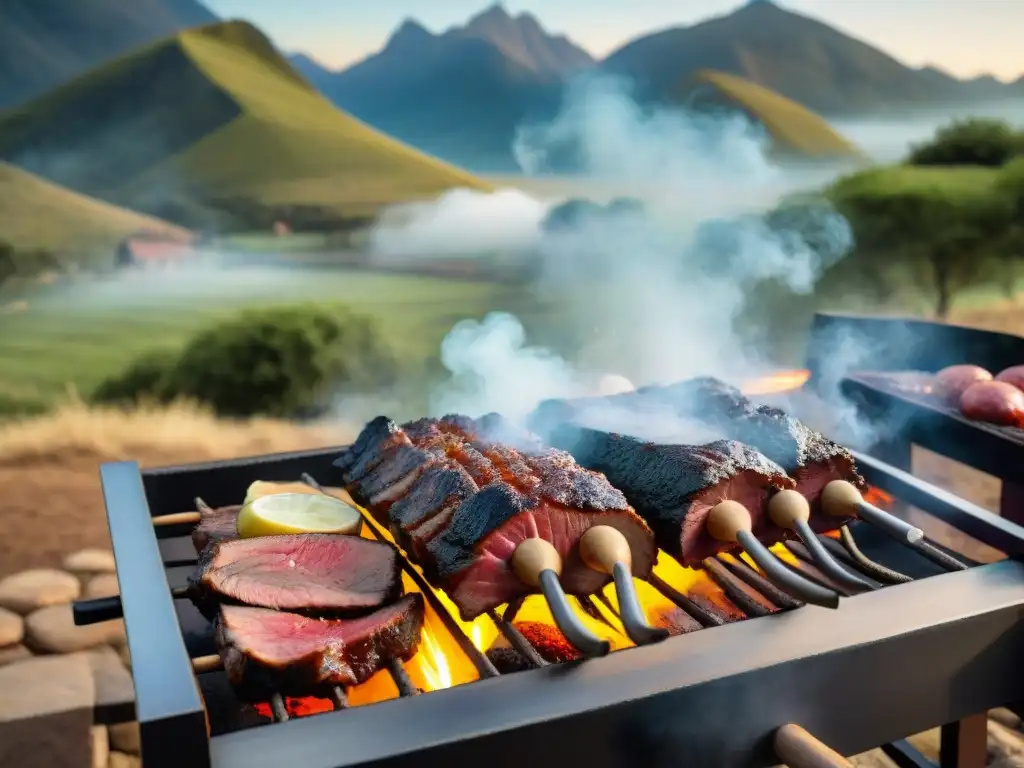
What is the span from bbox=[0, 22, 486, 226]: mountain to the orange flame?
3.41m

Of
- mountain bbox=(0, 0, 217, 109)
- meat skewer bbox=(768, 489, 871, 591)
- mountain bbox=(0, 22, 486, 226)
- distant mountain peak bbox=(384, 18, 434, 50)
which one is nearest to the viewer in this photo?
meat skewer bbox=(768, 489, 871, 591)

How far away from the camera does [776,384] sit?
14.5 ft

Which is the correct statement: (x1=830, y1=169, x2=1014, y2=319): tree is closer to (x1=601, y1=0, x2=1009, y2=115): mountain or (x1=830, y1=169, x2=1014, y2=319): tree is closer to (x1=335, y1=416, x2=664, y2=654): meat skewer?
(x1=601, y1=0, x2=1009, y2=115): mountain

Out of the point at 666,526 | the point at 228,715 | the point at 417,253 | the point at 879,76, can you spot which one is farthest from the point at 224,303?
the point at 879,76

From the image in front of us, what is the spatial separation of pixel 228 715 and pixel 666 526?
1.26 metres

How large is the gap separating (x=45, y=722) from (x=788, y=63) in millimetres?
7185

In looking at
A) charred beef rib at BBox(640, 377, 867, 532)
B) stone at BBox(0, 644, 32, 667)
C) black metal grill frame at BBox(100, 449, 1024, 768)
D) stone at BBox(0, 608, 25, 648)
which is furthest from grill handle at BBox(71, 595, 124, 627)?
stone at BBox(0, 608, 25, 648)

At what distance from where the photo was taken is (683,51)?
735 centimetres

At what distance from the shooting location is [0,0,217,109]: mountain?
5.96m

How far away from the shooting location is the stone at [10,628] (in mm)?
4094

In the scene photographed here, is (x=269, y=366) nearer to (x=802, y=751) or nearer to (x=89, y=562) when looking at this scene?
(x=89, y=562)

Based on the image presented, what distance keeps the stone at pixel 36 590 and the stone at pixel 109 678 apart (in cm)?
45

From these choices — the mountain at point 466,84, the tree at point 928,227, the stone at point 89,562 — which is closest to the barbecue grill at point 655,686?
the stone at point 89,562

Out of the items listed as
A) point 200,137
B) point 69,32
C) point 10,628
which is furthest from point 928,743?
point 69,32
